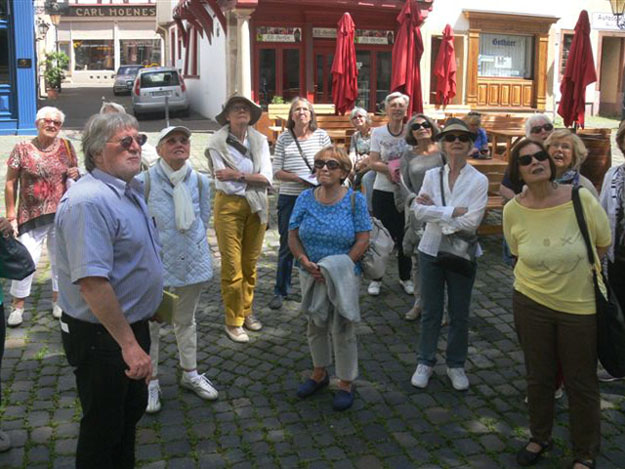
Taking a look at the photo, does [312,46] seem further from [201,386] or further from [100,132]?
[100,132]

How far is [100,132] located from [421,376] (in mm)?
2778

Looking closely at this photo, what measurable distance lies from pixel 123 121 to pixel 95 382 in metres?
1.05

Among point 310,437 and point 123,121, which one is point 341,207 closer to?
point 310,437

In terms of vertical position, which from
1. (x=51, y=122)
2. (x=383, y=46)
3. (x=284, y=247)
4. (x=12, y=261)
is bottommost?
(x=284, y=247)

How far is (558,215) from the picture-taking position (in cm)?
353

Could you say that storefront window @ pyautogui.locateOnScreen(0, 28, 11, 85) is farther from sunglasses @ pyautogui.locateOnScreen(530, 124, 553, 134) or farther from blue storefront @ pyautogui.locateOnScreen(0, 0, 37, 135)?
sunglasses @ pyautogui.locateOnScreen(530, 124, 553, 134)

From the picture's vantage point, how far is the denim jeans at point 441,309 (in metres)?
4.54

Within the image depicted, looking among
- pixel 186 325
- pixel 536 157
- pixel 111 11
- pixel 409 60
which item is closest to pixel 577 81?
pixel 409 60

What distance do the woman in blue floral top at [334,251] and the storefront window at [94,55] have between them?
170 feet

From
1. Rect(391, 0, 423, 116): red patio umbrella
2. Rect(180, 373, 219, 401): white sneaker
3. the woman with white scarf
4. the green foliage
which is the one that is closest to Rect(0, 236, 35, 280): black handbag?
the woman with white scarf

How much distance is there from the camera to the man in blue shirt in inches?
105

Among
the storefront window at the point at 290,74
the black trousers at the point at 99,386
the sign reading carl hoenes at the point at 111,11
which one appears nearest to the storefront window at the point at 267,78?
the storefront window at the point at 290,74

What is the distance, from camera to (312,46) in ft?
69.8

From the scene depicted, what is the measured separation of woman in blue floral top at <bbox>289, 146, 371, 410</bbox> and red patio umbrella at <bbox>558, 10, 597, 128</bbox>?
8.28 metres
